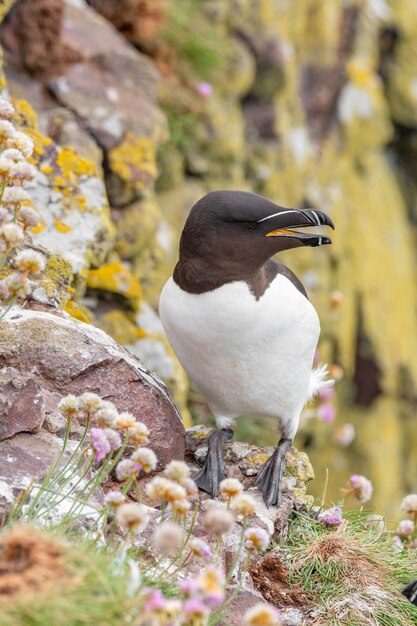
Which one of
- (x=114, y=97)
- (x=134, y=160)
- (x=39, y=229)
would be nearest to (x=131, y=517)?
(x=39, y=229)

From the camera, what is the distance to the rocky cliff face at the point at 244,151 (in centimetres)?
605

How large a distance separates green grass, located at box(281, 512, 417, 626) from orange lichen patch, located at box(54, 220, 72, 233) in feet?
6.90

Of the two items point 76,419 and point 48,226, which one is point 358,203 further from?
point 76,419

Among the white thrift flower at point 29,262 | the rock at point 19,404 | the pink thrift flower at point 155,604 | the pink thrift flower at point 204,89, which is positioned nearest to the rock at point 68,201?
the rock at point 19,404

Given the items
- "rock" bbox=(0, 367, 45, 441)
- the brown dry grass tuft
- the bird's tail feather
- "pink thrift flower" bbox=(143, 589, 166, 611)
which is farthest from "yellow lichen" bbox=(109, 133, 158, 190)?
"pink thrift flower" bbox=(143, 589, 166, 611)

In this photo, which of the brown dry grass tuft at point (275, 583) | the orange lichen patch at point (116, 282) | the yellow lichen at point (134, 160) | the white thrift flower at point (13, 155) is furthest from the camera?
the yellow lichen at point (134, 160)

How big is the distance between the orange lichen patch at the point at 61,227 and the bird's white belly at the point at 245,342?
1.03 metres

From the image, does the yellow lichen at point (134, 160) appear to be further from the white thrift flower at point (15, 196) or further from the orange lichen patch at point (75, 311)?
the white thrift flower at point (15, 196)

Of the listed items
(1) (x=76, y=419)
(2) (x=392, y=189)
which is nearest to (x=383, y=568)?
(1) (x=76, y=419)

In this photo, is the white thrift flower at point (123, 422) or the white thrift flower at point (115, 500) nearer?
the white thrift flower at point (115, 500)

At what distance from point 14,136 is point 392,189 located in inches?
380

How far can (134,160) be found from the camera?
6.57m

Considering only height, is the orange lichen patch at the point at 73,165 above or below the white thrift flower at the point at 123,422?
below

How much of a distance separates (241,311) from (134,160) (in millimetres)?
2638
